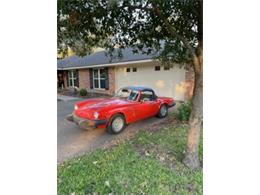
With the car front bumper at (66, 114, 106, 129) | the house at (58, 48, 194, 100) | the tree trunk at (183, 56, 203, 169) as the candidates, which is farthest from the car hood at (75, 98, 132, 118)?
the tree trunk at (183, 56, 203, 169)

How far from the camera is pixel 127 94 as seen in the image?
462 centimetres

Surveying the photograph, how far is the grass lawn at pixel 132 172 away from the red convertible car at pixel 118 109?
2.27ft

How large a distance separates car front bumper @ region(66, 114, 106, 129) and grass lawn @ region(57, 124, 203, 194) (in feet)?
2.07

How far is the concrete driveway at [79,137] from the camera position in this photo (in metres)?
3.61

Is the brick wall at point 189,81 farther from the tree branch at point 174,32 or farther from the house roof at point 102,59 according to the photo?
the tree branch at point 174,32

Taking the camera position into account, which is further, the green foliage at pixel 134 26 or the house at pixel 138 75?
the house at pixel 138 75

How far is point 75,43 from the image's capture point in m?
2.99

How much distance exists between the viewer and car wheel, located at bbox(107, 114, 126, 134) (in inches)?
173

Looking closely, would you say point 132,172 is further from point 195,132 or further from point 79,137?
point 79,137

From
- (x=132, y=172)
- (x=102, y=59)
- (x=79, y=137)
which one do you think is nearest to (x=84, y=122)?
(x=79, y=137)

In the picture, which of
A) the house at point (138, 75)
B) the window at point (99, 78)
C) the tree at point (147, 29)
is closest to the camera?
the tree at point (147, 29)

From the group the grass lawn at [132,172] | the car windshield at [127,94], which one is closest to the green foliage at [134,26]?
the car windshield at [127,94]
